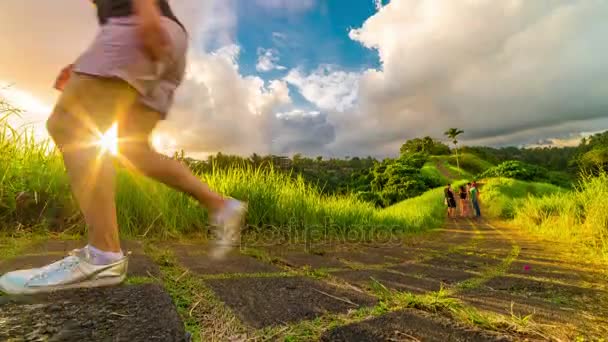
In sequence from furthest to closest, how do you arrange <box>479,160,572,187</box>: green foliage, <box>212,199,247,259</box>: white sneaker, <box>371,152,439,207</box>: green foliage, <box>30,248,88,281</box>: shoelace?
1. <box>479,160,572,187</box>: green foliage
2. <box>371,152,439,207</box>: green foliage
3. <box>212,199,247,259</box>: white sneaker
4. <box>30,248,88,281</box>: shoelace

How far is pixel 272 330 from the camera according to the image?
792 mm

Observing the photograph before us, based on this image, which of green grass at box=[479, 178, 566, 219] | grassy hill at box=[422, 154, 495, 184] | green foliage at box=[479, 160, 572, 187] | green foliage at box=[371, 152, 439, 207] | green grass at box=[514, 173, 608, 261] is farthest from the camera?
grassy hill at box=[422, 154, 495, 184]

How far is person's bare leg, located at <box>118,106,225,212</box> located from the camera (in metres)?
1.38

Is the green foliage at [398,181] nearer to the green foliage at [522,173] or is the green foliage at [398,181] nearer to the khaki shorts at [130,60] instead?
the green foliage at [522,173]

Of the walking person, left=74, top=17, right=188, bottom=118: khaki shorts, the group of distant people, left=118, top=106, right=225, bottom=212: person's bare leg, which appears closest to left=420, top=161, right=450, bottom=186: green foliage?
the group of distant people

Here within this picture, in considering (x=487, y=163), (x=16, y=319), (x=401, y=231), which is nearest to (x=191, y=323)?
(x=16, y=319)

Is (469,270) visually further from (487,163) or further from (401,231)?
(487,163)

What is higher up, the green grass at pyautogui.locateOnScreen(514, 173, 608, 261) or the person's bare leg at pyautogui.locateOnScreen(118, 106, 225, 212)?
the person's bare leg at pyautogui.locateOnScreen(118, 106, 225, 212)

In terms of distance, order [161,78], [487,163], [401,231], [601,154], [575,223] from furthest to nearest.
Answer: [487,163] → [601,154] → [401,231] → [575,223] → [161,78]

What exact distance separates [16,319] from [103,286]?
34cm

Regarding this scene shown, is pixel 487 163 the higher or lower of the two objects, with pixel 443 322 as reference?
higher

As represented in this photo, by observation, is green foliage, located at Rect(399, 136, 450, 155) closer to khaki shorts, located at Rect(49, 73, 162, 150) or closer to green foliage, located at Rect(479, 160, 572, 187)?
green foliage, located at Rect(479, 160, 572, 187)

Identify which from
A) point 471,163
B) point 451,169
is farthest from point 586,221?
point 471,163

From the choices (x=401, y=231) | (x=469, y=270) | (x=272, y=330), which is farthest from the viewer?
(x=401, y=231)
